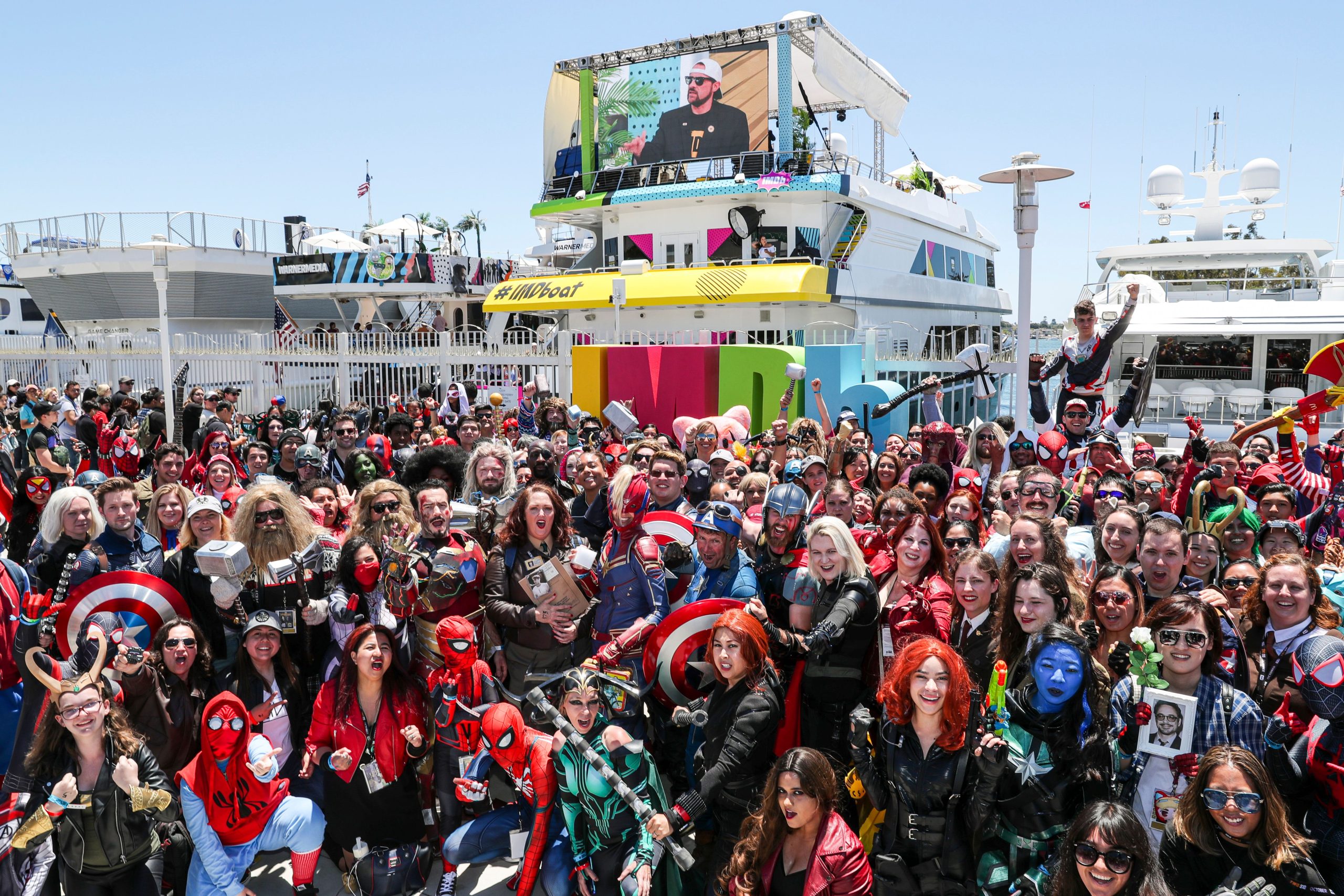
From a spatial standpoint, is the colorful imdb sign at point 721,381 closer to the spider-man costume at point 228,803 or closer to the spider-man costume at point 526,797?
the spider-man costume at point 526,797

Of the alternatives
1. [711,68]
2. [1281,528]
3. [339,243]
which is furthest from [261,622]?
[339,243]

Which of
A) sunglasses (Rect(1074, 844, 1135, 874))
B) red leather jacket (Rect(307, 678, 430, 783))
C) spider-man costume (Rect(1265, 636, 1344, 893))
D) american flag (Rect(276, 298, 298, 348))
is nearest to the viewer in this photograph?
sunglasses (Rect(1074, 844, 1135, 874))

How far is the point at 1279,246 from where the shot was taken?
1917 centimetres

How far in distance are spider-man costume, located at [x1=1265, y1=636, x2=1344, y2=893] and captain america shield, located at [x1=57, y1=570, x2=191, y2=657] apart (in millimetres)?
5192

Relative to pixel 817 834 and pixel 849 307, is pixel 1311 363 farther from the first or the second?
pixel 849 307

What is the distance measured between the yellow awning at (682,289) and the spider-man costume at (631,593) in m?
14.7

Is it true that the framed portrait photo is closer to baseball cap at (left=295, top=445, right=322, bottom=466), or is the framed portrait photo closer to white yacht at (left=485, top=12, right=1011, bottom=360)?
baseball cap at (left=295, top=445, right=322, bottom=466)

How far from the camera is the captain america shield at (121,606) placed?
461 centimetres

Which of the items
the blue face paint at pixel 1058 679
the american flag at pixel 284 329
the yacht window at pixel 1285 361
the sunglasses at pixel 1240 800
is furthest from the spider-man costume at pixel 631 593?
the yacht window at pixel 1285 361

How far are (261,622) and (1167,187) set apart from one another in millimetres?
24077

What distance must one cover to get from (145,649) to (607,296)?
17.1 meters

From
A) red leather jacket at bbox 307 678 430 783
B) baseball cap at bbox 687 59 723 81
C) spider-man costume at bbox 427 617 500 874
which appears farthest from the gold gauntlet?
baseball cap at bbox 687 59 723 81

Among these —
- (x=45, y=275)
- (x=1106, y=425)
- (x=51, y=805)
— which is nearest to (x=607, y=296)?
(x=1106, y=425)

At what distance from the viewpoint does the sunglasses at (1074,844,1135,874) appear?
3.01 m
